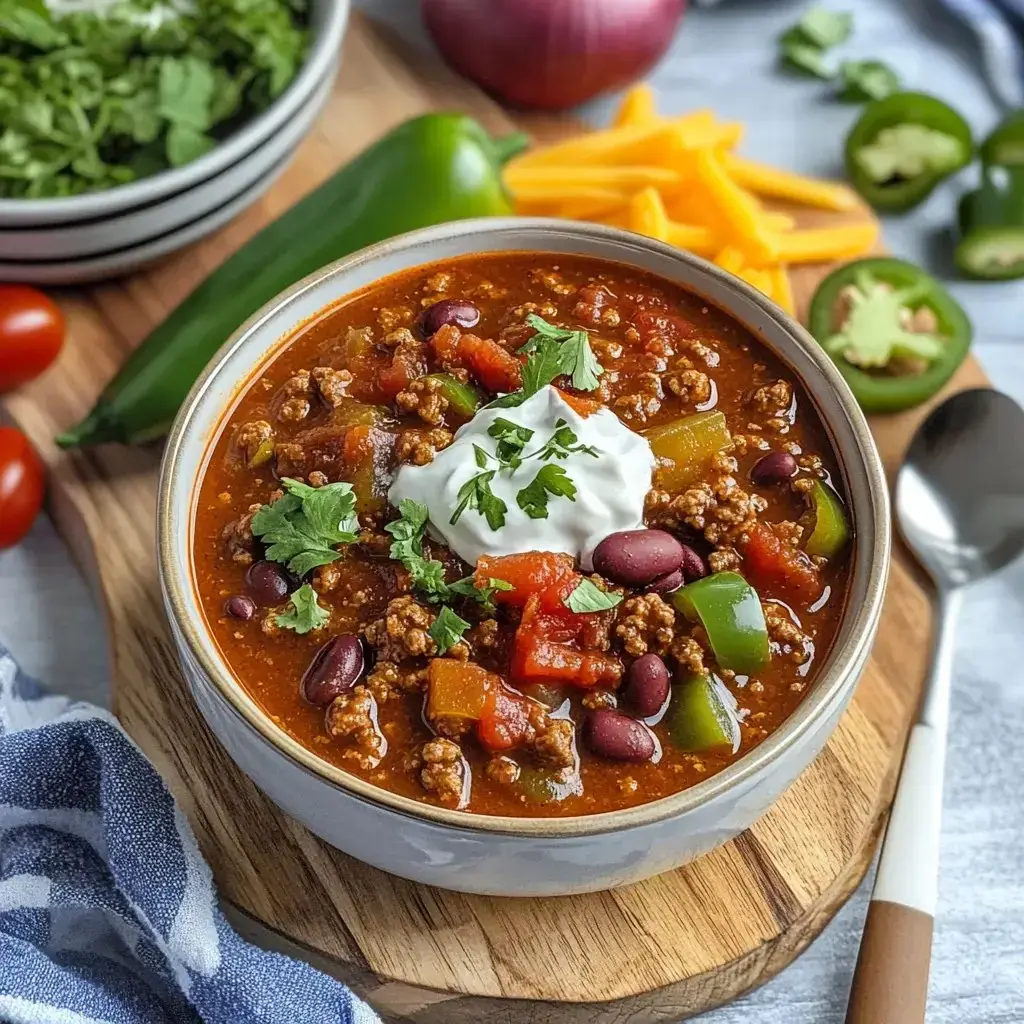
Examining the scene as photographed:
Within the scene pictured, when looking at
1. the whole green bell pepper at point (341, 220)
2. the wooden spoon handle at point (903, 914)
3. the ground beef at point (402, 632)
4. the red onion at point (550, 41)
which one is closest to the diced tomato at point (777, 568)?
the wooden spoon handle at point (903, 914)

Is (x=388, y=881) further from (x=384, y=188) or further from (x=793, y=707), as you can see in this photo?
(x=384, y=188)

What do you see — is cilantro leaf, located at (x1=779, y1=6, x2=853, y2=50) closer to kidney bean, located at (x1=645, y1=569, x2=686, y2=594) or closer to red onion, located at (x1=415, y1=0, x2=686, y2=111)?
red onion, located at (x1=415, y1=0, x2=686, y2=111)

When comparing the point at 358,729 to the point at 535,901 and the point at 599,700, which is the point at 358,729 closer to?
the point at 599,700

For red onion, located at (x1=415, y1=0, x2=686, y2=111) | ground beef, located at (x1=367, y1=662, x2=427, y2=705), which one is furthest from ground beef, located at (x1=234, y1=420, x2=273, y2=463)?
red onion, located at (x1=415, y1=0, x2=686, y2=111)

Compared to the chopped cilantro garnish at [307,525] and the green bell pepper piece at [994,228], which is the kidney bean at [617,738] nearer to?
the chopped cilantro garnish at [307,525]

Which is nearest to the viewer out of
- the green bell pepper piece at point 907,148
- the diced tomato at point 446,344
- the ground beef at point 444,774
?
the ground beef at point 444,774
